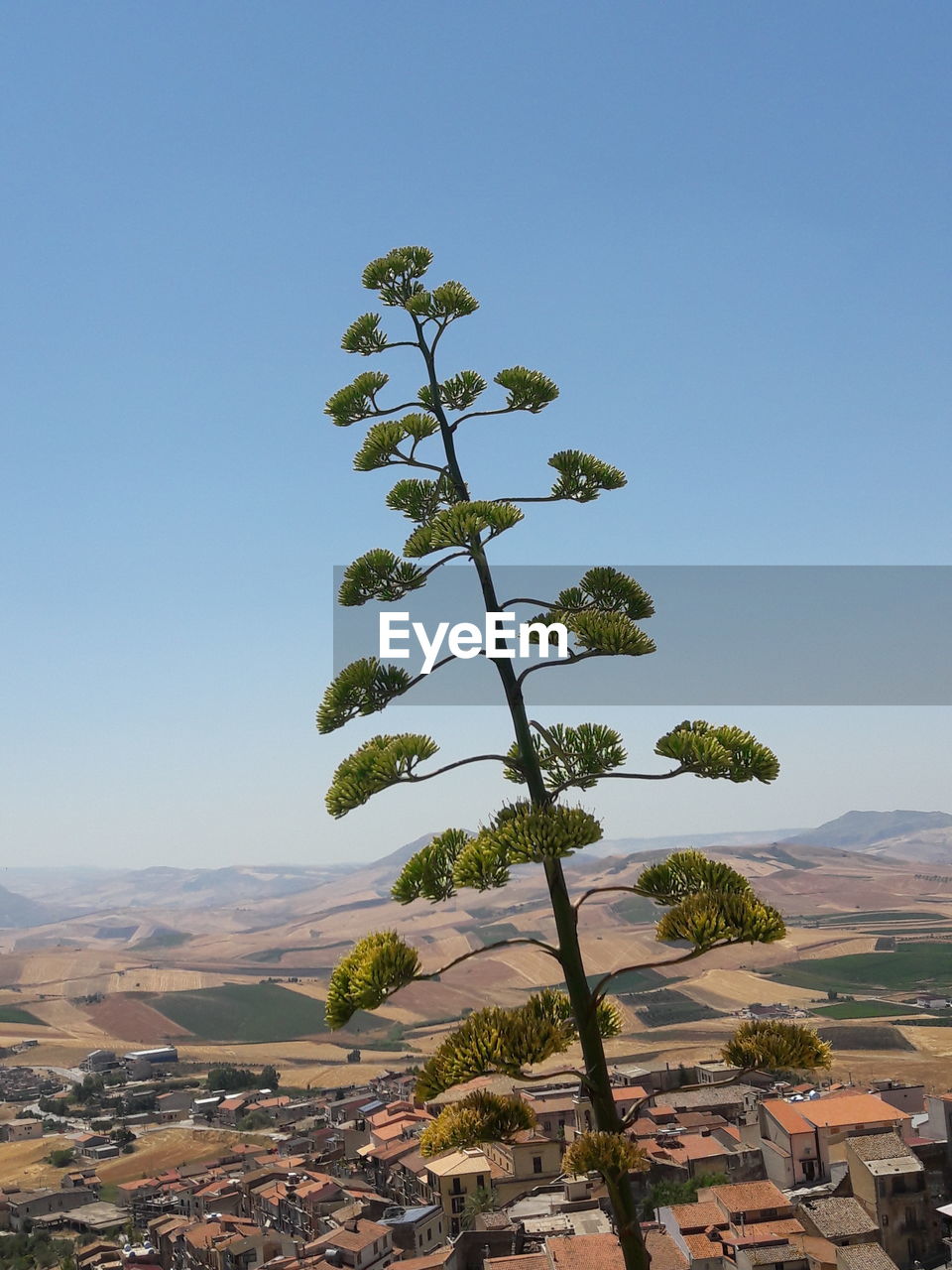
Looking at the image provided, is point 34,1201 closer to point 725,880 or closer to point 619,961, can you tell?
point 725,880

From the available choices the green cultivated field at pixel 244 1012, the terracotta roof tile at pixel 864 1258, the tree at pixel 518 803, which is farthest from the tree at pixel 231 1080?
the tree at pixel 518 803

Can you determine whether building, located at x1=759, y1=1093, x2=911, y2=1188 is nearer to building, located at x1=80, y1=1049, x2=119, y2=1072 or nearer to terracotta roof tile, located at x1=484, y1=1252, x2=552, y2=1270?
terracotta roof tile, located at x1=484, y1=1252, x2=552, y2=1270

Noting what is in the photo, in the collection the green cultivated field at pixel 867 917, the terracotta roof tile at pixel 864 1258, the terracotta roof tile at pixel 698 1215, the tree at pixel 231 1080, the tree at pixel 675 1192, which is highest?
the terracotta roof tile at pixel 698 1215

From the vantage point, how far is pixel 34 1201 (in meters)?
48.7

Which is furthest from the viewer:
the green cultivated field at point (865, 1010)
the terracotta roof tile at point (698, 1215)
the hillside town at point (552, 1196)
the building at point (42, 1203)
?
the green cultivated field at point (865, 1010)

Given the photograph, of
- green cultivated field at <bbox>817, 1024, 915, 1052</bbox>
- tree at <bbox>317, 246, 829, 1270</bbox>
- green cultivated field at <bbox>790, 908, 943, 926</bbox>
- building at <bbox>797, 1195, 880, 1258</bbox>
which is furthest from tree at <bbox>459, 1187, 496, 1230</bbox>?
green cultivated field at <bbox>790, 908, 943, 926</bbox>

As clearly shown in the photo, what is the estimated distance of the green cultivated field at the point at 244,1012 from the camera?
121438mm

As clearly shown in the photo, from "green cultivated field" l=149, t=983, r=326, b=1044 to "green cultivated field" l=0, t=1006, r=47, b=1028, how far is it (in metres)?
13.5

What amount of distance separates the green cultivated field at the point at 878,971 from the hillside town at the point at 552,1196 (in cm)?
6548

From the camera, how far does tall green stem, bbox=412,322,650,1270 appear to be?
208 inches

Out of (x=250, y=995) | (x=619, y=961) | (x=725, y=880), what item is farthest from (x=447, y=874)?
(x=250, y=995)

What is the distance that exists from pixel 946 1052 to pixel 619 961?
5662 cm

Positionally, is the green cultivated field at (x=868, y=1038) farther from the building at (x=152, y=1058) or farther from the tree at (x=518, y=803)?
the tree at (x=518, y=803)

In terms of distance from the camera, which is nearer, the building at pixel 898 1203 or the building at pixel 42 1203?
the building at pixel 898 1203
